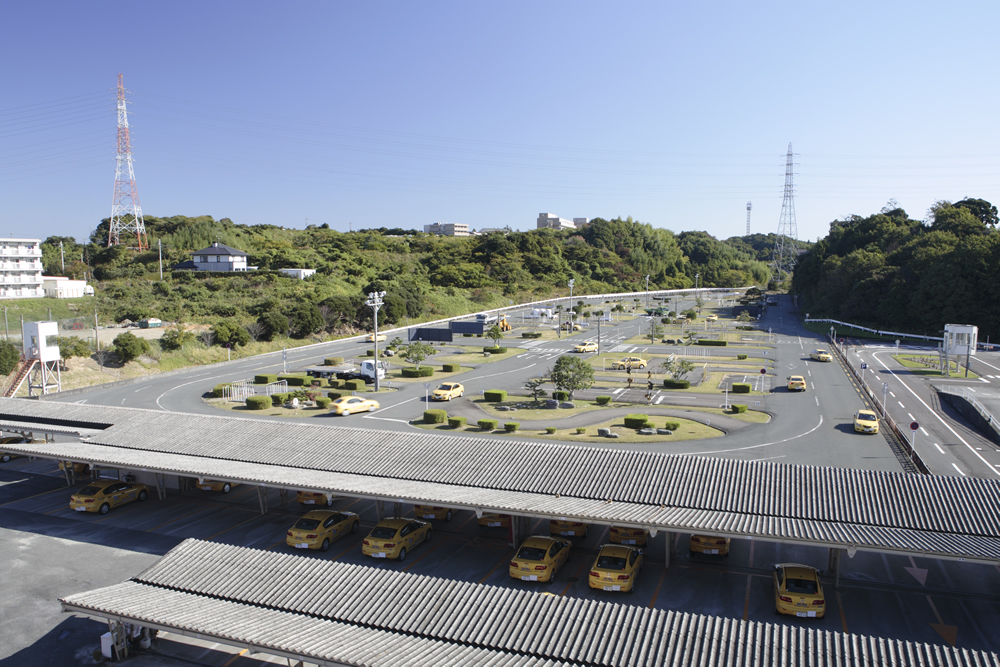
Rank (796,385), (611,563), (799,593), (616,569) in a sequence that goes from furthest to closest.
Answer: (796,385)
(611,563)
(616,569)
(799,593)

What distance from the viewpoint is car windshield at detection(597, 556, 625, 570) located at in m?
18.5

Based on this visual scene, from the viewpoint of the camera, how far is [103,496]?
2519 centimetres

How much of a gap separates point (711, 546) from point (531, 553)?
5883 millimetres

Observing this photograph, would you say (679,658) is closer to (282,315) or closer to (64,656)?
(64,656)

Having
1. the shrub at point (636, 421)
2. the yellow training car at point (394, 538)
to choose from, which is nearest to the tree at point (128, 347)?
the shrub at point (636, 421)

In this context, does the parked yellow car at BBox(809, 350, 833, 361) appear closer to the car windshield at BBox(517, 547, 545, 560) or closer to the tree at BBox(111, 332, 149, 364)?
the car windshield at BBox(517, 547, 545, 560)

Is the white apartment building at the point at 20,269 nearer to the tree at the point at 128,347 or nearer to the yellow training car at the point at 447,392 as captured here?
the tree at the point at 128,347

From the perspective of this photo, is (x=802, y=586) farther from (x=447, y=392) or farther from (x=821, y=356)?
(x=821, y=356)

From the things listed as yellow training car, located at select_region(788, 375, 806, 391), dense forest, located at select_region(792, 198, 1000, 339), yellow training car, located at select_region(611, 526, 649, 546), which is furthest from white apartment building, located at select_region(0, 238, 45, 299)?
dense forest, located at select_region(792, 198, 1000, 339)

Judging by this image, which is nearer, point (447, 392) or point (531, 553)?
point (531, 553)

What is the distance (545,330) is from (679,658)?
78640 millimetres

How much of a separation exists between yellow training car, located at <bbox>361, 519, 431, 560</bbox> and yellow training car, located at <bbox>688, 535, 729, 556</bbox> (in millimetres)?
9019

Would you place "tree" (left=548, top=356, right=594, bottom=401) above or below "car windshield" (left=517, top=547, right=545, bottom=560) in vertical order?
above

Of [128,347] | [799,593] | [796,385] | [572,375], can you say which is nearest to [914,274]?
[796,385]
